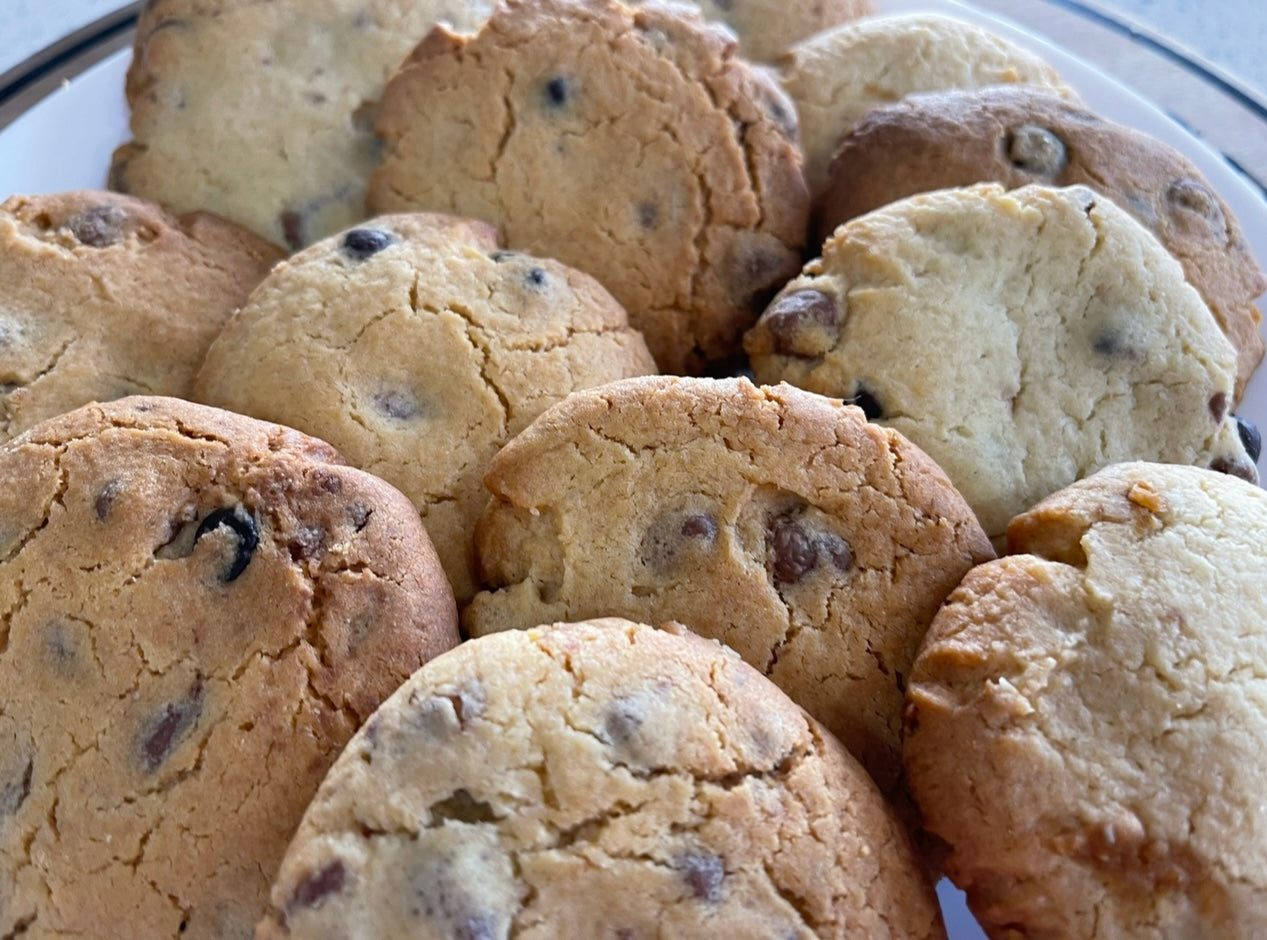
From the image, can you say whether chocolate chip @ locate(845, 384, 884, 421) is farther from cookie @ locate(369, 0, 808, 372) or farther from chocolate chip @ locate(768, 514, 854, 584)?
cookie @ locate(369, 0, 808, 372)

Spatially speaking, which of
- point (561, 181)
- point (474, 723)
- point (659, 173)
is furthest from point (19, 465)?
point (659, 173)

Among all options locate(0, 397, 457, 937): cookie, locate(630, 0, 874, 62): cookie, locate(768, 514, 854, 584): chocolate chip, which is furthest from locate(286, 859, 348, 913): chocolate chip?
locate(630, 0, 874, 62): cookie

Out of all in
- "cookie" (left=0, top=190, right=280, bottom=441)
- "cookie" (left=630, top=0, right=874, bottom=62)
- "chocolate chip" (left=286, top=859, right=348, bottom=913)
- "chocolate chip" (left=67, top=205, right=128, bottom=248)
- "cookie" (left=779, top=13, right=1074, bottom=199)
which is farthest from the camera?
"cookie" (left=630, top=0, right=874, bottom=62)

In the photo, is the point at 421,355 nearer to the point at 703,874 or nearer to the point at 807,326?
the point at 807,326

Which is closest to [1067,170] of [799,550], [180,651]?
[799,550]

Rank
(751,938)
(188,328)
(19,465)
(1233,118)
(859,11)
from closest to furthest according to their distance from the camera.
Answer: (751,938)
(19,465)
(188,328)
(859,11)
(1233,118)

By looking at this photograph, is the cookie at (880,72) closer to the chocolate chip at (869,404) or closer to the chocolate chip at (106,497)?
the chocolate chip at (869,404)

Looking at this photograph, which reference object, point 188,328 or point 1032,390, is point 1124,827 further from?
point 188,328
